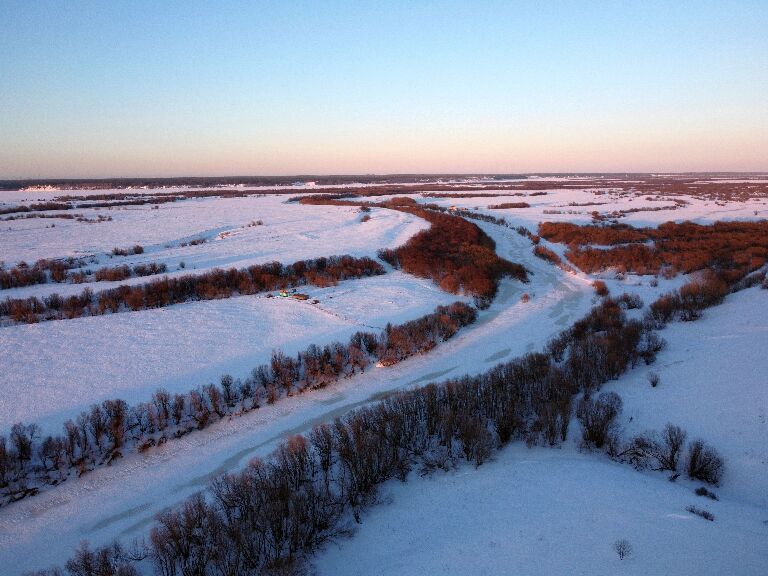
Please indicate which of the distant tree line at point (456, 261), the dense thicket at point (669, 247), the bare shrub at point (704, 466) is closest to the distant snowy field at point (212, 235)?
the distant tree line at point (456, 261)

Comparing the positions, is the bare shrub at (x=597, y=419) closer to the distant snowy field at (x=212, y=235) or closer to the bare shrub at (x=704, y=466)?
the bare shrub at (x=704, y=466)

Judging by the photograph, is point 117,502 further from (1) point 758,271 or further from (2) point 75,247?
(1) point 758,271

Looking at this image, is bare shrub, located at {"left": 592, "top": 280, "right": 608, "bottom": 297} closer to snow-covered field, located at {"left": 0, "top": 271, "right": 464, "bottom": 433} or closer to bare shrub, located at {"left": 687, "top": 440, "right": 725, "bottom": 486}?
snow-covered field, located at {"left": 0, "top": 271, "right": 464, "bottom": 433}

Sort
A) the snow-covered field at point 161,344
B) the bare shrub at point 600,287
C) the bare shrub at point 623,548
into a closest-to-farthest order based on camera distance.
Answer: the bare shrub at point 623,548 < the snow-covered field at point 161,344 < the bare shrub at point 600,287

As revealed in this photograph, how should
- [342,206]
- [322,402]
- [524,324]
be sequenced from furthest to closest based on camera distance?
[342,206]
[524,324]
[322,402]

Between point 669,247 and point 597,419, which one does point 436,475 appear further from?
point 669,247

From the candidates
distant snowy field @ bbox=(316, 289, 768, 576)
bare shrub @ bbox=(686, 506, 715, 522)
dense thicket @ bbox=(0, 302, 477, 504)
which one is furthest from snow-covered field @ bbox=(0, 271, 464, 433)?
bare shrub @ bbox=(686, 506, 715, 522)

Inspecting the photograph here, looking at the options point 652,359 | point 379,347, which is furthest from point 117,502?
point 652,359
